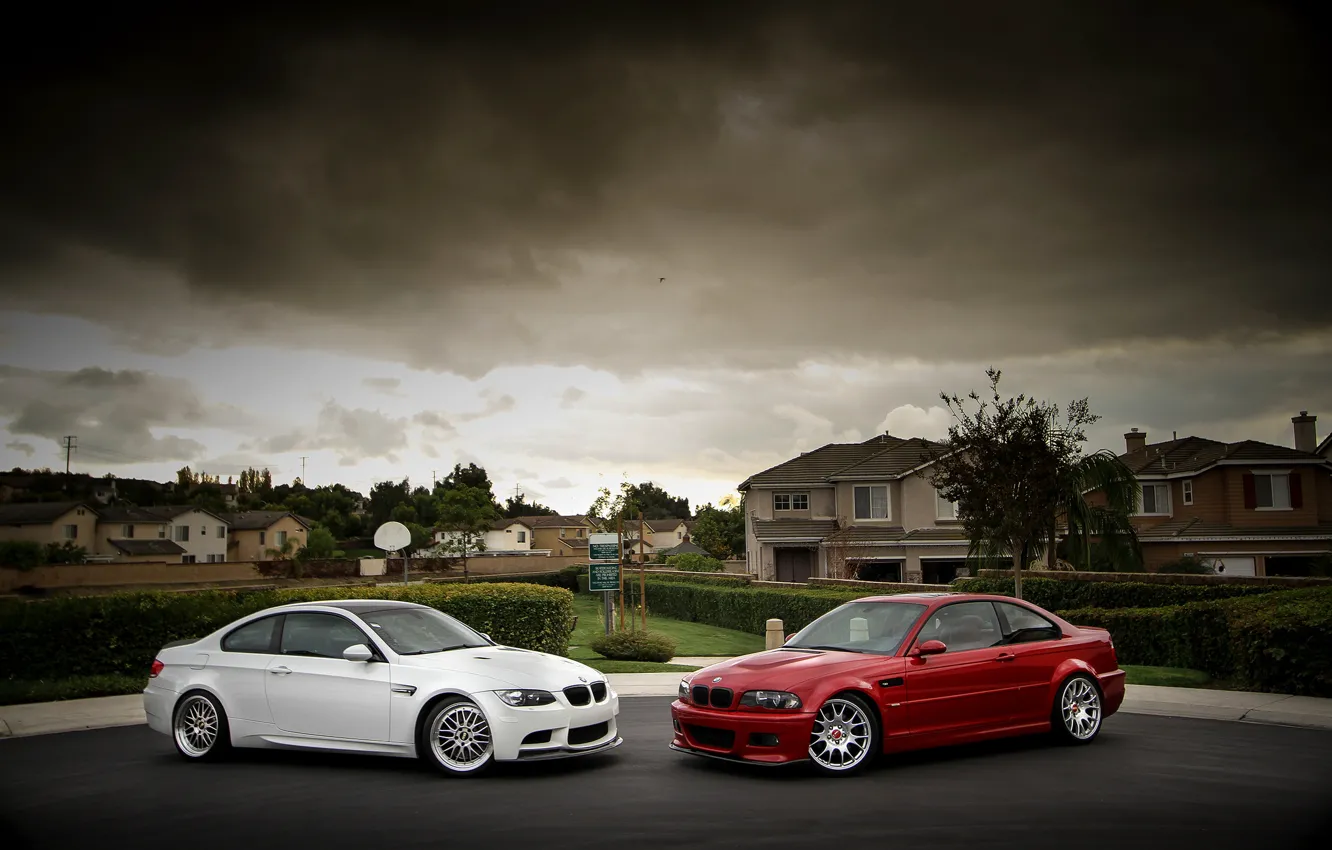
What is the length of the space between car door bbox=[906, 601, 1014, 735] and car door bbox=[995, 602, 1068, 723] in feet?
0.36

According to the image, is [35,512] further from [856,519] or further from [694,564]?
[856,519]

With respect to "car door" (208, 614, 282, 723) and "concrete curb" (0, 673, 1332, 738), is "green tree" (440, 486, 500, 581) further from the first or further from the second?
"car door" (208, 614, 282, 723)

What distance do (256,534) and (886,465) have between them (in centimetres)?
7399

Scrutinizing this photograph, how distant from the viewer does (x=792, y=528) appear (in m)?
46.3

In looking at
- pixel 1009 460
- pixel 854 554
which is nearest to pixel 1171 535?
pixel 854 554

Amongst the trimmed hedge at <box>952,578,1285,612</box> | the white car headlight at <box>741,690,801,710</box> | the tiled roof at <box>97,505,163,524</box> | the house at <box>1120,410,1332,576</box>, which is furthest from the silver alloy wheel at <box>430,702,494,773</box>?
the tiled roof at <box>97,505,163,524</box>

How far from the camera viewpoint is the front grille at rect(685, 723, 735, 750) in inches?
369

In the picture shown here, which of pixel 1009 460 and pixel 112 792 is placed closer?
pixel 112 792

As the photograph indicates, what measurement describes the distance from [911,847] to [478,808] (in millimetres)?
3326

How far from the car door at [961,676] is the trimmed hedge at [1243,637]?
663cm

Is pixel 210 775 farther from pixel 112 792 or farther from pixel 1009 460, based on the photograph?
pixel 1009 460

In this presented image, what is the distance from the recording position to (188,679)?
10.4 metres

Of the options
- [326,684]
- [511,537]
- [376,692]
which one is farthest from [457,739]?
[511,537]

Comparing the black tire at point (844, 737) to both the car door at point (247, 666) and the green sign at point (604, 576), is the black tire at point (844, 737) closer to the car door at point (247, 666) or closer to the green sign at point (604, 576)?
the car door at point (247, 666)
